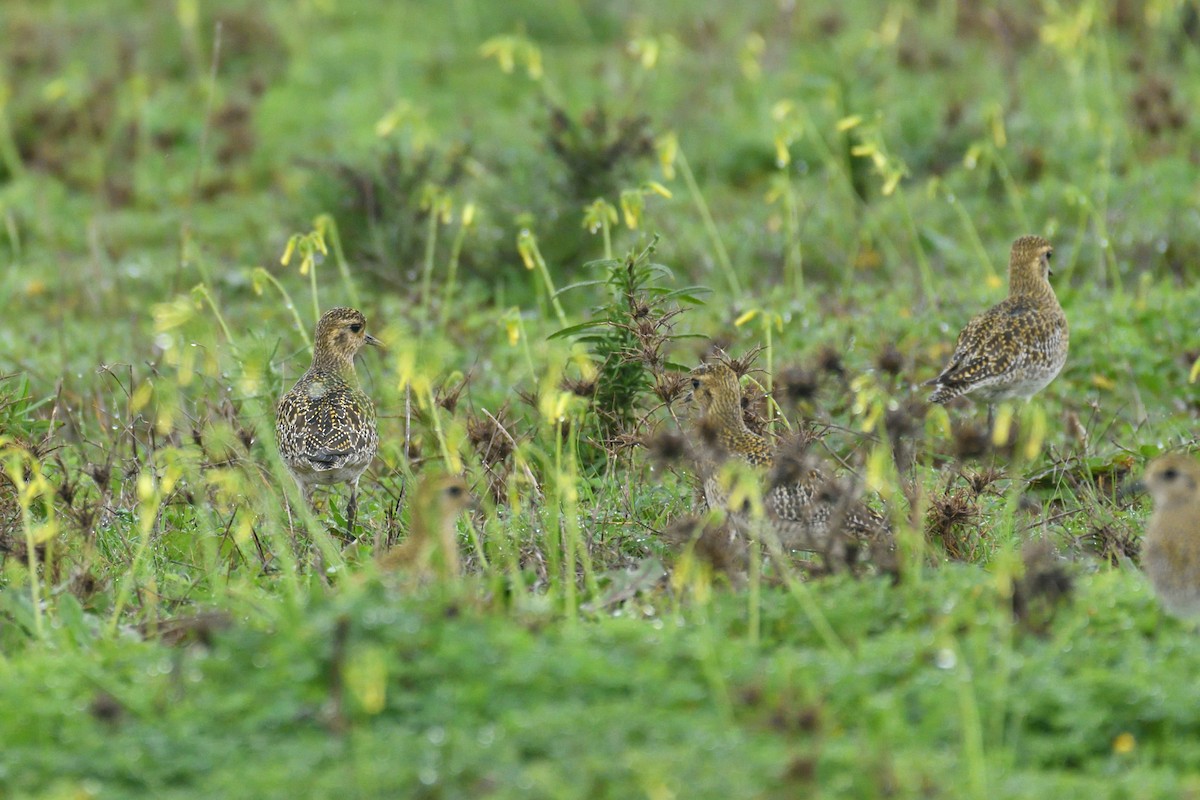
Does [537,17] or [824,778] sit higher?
[537,17]

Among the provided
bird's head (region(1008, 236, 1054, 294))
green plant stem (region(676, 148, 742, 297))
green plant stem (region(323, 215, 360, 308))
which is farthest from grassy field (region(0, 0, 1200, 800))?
bird's head (region(1008, 236, 1054, 294))

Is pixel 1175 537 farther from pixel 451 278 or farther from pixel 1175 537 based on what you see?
pixel 451 278

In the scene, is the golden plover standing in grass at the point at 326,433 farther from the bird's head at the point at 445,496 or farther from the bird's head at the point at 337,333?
the bird's head at the point at 445,496

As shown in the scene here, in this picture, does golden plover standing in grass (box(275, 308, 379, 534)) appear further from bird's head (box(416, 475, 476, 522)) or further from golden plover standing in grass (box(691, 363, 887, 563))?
golden plover standing in grass (box(691, 363, 887, 563))

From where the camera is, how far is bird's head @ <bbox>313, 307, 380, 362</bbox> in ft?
28.0

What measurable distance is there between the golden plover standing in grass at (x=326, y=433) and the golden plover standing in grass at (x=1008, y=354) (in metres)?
2.86

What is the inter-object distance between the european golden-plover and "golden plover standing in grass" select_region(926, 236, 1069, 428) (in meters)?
3.20

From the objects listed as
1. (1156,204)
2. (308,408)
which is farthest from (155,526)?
(1156,204)

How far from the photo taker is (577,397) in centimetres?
654

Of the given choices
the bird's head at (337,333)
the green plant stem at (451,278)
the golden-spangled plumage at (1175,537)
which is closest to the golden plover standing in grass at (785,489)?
the golden-spangled plumage at (1175,537)

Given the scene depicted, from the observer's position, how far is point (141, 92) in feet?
48.7

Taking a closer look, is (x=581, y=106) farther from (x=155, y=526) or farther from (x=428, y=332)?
(x=155, y=526)

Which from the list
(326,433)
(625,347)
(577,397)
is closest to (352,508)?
(326,433)

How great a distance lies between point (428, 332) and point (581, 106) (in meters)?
4.54
